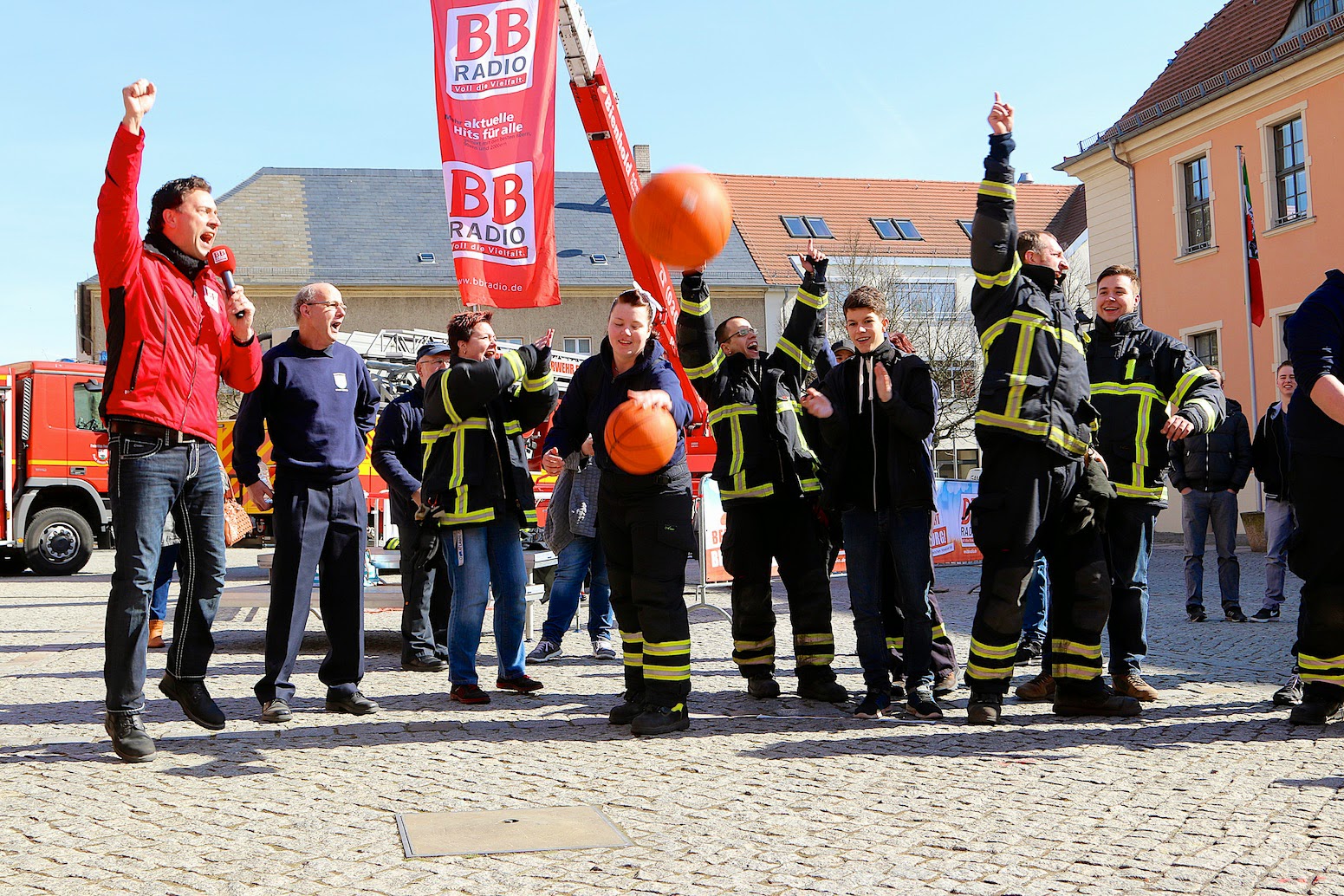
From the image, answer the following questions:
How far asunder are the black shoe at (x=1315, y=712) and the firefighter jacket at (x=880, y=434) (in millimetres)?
1844

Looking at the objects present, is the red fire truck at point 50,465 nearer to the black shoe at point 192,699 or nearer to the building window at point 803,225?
the black shoe at point 192,699

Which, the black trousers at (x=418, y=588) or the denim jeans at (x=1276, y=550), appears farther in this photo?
the denim jeans at (x=1276, y=550)

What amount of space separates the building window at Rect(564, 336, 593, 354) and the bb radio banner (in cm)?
3064

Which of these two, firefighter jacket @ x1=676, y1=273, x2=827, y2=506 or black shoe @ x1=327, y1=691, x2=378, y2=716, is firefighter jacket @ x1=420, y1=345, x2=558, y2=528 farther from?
black shoe @ x1=327, y1=691, x2=378, y2=716

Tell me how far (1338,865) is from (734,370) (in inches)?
151

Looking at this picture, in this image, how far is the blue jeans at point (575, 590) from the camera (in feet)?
28.9

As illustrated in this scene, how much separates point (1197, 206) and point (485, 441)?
23483 millimetres

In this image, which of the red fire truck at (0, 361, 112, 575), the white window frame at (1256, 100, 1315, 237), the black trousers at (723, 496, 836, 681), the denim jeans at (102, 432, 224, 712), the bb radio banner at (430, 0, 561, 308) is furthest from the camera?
the white window frame at (1256, 100, 1315, 237)

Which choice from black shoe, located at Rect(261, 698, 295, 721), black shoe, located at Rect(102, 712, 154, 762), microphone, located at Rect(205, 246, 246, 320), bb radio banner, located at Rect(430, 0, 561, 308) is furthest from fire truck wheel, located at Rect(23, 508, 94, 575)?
black shoe, located at Rect(102, 712, 154, 762)

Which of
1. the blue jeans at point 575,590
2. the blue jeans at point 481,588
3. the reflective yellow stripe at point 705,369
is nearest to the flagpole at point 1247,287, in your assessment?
the blue jeans at point 575,590

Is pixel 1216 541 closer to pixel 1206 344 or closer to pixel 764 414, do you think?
pixel 764 414

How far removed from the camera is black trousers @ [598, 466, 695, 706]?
595cm

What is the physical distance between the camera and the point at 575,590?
29.3ft

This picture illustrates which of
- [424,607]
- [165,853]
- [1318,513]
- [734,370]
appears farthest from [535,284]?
[165,853]
